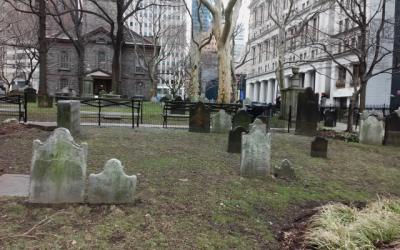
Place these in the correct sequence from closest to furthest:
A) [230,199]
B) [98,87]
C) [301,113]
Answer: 1. [230,199]
2. [301,113]
3. [98,87]

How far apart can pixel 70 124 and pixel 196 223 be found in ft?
23.8

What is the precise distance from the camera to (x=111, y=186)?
6086 mm

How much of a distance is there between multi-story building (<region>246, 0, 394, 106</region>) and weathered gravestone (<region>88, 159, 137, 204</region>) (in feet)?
53.7

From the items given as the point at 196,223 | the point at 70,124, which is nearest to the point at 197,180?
the point at 196,223

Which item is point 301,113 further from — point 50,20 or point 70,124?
point 50,20

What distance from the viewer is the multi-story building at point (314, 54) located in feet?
109

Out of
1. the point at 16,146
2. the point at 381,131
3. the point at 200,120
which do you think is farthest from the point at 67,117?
the point at 381,131

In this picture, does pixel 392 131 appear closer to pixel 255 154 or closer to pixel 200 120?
pixel 200 120

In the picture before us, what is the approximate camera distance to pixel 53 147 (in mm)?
5973

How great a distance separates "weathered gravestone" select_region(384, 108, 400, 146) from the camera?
1538cm

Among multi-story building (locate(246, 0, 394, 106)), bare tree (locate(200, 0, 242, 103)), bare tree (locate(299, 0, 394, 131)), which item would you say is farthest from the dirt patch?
multi-story building (locate(246, 0, 394, 106))

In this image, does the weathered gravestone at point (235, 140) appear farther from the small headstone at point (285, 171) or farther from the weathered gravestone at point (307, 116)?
the weathered gravestone at point (307, 116)

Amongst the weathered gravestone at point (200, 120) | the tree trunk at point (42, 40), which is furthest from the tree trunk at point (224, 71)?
the tree trunk at point (42, 40)

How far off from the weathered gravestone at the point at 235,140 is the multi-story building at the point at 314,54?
11.1 metres
